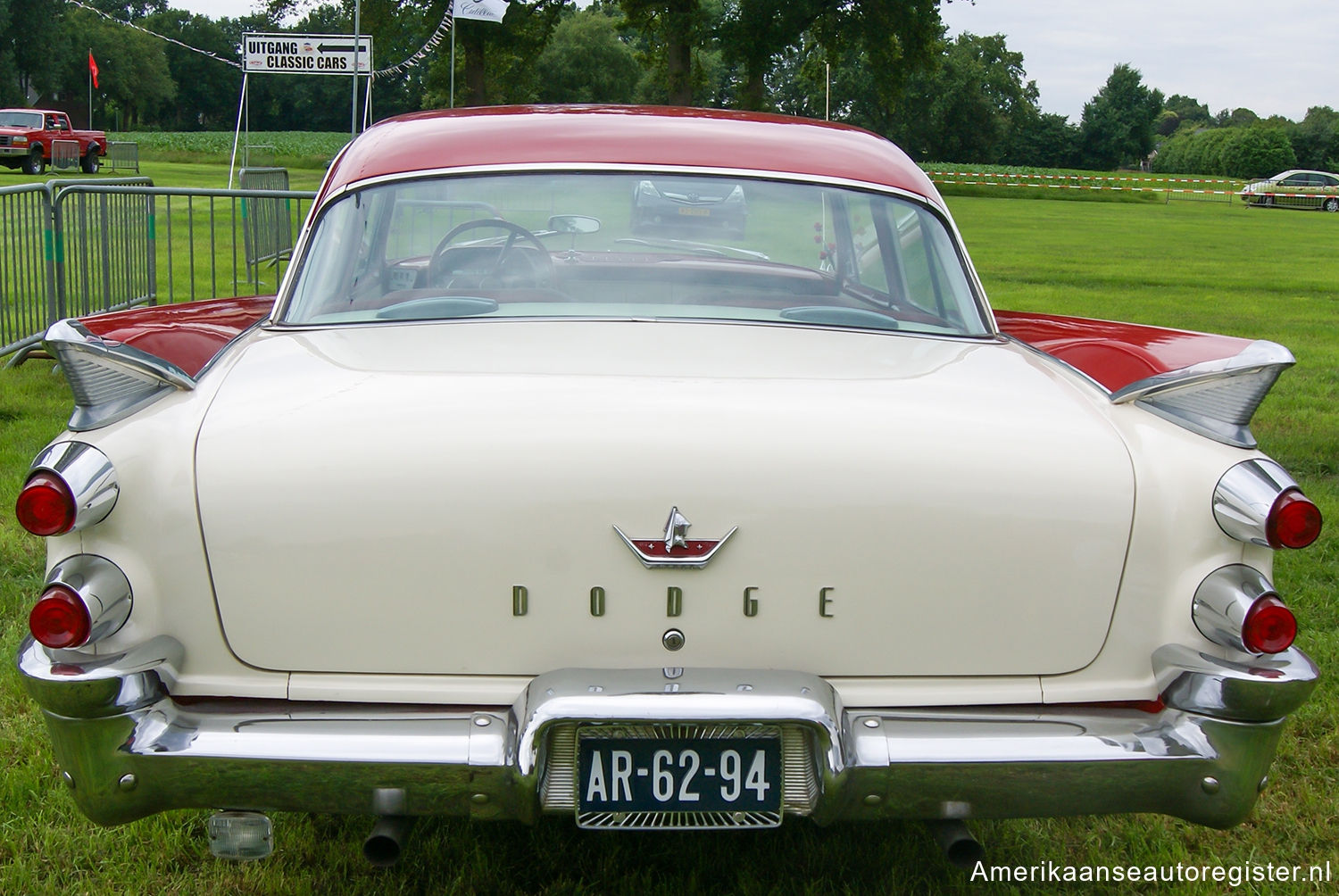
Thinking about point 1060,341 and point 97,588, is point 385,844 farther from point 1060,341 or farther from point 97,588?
point 1060,341

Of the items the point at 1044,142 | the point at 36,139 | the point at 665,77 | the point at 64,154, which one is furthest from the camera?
the point at 1044,142

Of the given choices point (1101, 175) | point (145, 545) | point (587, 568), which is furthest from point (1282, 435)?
point (1101, 175)

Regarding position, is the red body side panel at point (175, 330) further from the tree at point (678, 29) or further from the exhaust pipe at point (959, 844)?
the tree at point (678, 29)

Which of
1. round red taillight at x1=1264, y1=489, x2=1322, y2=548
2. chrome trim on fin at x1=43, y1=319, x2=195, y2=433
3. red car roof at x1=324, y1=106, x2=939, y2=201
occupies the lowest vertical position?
round red taillight at x1=1264, y1=489, x2=1322, y2=548

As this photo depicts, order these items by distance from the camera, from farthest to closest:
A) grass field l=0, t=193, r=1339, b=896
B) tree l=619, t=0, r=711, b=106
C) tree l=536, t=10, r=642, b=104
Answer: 1. tree l=536, t=10, r=642, b=104
2. tree l=619, t=0, r=711, b=106
3. grass field l=0, t=193, r=1339, b=896

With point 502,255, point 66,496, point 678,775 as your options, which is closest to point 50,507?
point 66,496

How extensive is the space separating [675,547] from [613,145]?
4.93 feet

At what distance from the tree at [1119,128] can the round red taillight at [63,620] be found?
101 meters

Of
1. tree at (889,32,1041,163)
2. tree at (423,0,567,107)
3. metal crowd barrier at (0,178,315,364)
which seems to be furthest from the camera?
A: tree at (889,32,1041,163)

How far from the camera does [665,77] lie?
4684cm

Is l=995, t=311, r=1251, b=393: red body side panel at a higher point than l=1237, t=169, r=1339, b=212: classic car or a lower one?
lower

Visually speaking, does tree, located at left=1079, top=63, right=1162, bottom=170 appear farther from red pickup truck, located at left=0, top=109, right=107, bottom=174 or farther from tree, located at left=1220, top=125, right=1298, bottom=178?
red pickup truck, located at left=0, top=109, right=107, bottom=174

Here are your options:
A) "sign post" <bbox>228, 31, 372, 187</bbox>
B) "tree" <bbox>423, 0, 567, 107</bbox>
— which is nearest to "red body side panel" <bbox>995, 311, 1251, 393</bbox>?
"sign post" <bbox>228, 31, 372, 187</bbox>

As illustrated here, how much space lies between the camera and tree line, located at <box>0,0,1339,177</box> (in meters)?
37.1
